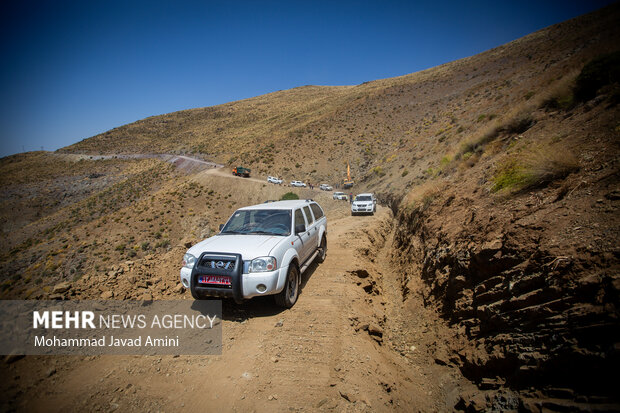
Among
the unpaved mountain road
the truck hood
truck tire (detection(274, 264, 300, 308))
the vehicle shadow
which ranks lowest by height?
the unpaved mountain road

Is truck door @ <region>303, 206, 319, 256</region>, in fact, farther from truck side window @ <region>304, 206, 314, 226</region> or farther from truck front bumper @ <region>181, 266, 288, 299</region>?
truck front bumper @ <region>181, 266, 288, 299</region>

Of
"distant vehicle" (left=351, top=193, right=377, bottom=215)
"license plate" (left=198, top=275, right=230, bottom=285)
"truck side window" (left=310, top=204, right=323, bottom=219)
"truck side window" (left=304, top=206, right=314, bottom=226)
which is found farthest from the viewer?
"distant vehicle" (left=351, top=193, right=377, bottom=215)

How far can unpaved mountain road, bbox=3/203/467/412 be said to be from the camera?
123 inches

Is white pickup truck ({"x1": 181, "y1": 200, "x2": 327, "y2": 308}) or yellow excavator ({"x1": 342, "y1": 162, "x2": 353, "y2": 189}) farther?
yellow excavator ({"x1": 342, "y1": 162, "x2": 353, "y2": 189})

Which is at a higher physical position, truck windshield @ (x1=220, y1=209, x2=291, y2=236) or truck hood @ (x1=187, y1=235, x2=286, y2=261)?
truck windshield @ (x1=220, y1=209, x2=291, y2=236)

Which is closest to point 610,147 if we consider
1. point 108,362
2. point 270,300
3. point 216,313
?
point 270,300

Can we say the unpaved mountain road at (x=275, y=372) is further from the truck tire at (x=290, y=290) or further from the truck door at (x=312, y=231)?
the truck door at (x=312, y=231)

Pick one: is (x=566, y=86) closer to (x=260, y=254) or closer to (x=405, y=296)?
(x=405, y=296)

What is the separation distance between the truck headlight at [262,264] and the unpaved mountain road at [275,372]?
0.97 m

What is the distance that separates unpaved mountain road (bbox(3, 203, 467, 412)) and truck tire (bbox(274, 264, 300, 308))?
0.85 ft

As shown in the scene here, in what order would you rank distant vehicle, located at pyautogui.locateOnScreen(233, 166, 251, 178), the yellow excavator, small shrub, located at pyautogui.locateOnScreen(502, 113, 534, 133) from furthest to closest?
distant vehicle, located at pyautogui.locateOnScreen(233, 166, 251, 178) → the yellow excavator → small shrub, located at pyautogui.locateOnScreen(502, 113, 534, 133)

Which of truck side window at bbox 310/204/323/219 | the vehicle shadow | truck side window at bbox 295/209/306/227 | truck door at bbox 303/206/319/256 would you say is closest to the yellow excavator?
truck side window at bbox 310/204/323/219

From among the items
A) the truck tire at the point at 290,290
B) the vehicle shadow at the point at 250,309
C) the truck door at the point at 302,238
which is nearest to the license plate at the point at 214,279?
the vehicle shadow at the point at 250,309

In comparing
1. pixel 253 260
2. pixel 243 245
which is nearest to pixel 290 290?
pixel 253 260
